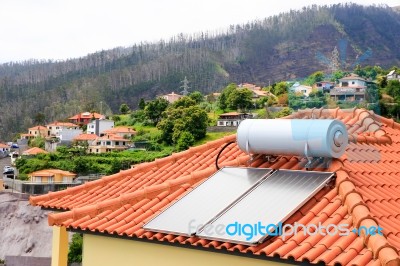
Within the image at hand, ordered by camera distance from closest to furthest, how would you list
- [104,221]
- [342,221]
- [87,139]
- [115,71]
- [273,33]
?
[342,221] < [104,221] < [87,139] < [115,71] < [273,33]

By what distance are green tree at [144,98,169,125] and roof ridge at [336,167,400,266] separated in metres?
88.5

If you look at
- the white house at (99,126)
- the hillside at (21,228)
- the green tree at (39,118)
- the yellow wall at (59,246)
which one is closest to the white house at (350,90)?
the yellow wall at (59,246)

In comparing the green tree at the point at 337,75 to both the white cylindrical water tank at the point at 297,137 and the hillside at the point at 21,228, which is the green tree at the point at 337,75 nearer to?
the white cylindrical water tank at the point at 297,137

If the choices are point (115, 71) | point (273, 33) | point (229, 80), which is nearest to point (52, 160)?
point (115, 71)

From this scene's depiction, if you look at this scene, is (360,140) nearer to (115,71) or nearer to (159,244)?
(159,244)

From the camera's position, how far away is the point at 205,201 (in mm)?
5633

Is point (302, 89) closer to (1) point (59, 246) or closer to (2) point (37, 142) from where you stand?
(1) point (59, 246)

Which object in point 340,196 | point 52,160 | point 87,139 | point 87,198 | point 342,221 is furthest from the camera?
point 87,139

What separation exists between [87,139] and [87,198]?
8584 centimetres

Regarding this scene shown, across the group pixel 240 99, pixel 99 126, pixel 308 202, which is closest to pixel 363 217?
pixel 308 202

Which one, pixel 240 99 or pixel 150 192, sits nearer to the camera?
pixel 150 192

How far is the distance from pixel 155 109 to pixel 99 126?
13051mm

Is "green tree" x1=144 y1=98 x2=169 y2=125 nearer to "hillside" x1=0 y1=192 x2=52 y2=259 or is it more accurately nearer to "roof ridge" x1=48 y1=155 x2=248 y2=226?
"hillside" x1=0 y1=192 x2=52 y2=259

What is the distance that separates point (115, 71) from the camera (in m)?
168
